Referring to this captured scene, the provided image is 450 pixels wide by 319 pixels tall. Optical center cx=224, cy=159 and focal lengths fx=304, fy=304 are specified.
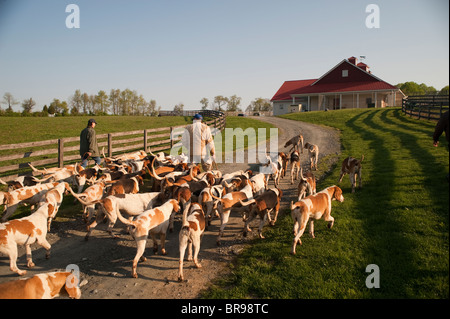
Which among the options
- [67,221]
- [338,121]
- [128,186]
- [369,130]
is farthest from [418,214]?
[338,121]

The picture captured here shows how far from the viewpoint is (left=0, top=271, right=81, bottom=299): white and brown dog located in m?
3.71

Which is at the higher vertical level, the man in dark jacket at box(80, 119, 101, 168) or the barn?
the barn

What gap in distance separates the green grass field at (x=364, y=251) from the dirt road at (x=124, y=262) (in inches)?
14.8

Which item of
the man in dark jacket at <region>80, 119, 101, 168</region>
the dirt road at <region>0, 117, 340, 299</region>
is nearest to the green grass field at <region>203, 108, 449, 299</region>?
the dirt road at <region>0, 117, 340, 299</region>

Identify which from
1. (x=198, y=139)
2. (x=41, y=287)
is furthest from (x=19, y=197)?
(x=198, y=139)

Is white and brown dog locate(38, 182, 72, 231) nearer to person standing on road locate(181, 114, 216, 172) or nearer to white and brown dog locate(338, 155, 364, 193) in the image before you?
person standing on road locate(181, 114, 216, 172)

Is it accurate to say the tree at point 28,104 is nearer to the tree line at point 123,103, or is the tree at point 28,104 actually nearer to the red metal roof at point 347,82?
the tree line at point 123,103

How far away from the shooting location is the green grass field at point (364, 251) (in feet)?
14.6

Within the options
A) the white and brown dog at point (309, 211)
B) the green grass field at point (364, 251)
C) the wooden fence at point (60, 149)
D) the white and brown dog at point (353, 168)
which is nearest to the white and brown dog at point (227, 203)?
the green grass field at point (364, 251)

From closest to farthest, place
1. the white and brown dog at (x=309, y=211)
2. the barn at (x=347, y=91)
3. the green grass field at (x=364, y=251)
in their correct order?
the green grass field at (x=364, y=251)
the white and brown dog at (x=309, y=211)
the barn at (x=347, y=91)

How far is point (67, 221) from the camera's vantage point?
782 cm
